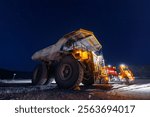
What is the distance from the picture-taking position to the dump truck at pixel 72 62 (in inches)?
254

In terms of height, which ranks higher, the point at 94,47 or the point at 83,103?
the point at 94,47

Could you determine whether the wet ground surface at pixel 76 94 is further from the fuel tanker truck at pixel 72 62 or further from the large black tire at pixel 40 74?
the large black tire at pixel 40 74

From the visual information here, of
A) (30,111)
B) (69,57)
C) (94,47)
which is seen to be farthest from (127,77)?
(30,111)

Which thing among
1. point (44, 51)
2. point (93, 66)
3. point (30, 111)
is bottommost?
point (30, 111)

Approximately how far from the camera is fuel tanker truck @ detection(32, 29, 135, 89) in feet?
21.2

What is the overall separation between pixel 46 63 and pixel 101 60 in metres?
2.65

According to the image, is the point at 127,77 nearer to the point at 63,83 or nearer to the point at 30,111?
the point at 63,83

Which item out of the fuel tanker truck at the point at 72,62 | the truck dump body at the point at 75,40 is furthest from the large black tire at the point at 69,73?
the truck dump body at the point at 75,40

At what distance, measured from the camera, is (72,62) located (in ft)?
21.3

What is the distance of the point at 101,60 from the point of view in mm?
7945

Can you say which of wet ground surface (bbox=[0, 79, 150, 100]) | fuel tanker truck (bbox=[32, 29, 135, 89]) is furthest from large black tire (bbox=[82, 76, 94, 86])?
wet ground surface (bbox=[0, 79, 150, 100])

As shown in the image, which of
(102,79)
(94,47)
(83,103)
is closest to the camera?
(83,103)

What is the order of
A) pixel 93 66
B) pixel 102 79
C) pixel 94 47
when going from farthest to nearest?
pixel 94 47 → pixel 102 79 → pixel 93 66

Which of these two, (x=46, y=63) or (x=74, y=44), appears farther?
(x=46, y=63)
